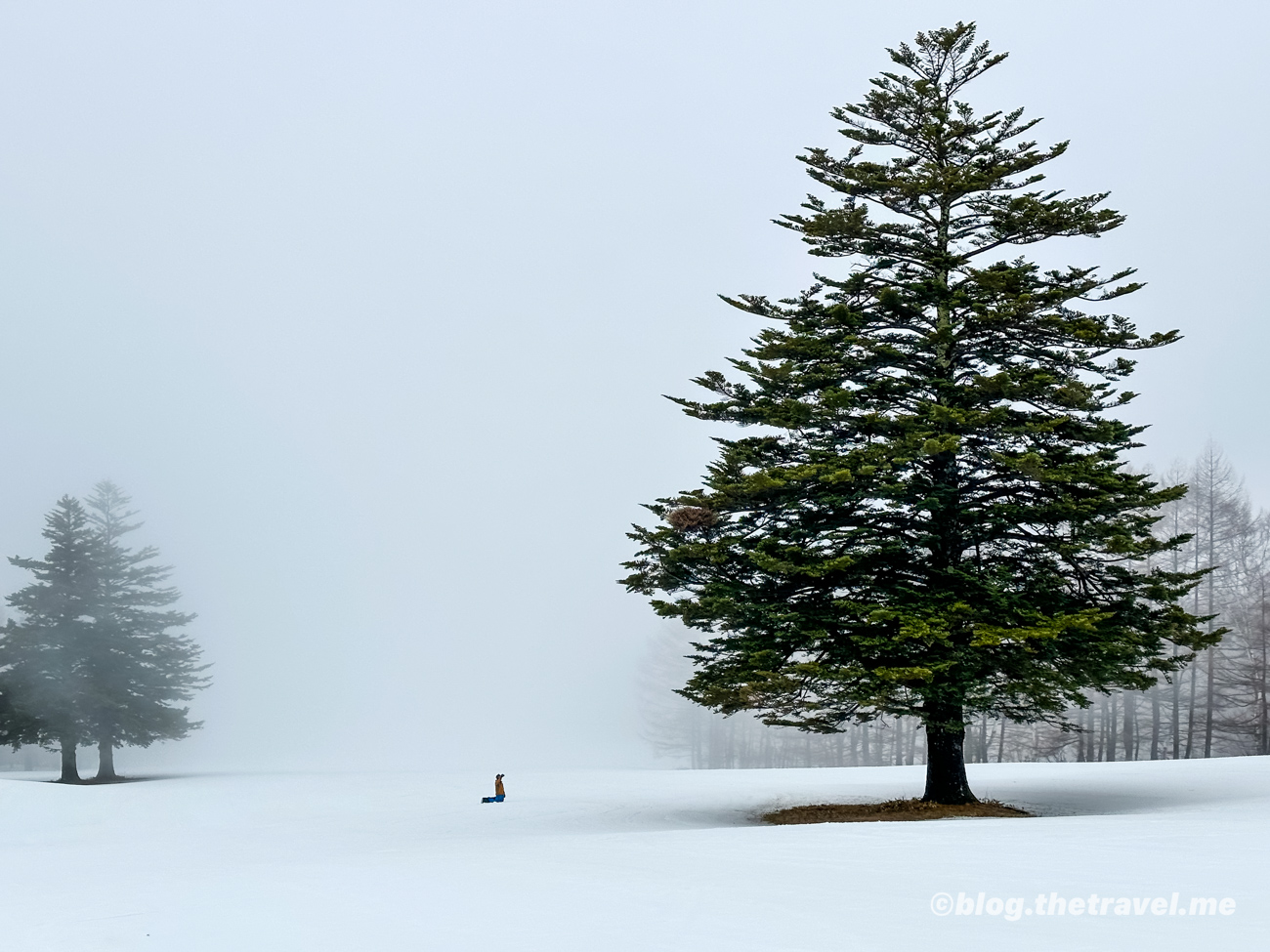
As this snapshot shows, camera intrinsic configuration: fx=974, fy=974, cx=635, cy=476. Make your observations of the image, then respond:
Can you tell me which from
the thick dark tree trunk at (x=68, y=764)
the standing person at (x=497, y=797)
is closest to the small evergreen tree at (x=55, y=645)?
the thick dark tree trunk at (x=68, y=764)

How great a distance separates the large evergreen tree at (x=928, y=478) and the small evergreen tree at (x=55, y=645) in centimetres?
2684

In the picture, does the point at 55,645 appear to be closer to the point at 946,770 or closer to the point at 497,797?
the point at 497,797

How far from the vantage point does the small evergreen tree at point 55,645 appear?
115 ft

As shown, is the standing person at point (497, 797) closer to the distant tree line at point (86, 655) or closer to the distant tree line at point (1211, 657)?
the distant tree line at point (1211, 657)

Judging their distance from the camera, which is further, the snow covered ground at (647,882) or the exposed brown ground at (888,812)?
the exposed brown ground at (888,812)

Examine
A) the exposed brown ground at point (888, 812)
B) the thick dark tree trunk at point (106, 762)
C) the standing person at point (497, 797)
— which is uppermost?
the exposed brown ground at point (888, 812)

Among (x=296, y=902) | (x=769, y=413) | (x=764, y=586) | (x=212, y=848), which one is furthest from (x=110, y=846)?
(x=769, y=413)

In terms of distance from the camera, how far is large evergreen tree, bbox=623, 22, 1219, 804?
17.2m

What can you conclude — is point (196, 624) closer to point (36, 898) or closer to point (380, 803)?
point (380, 803)

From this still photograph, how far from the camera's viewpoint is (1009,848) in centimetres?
1102

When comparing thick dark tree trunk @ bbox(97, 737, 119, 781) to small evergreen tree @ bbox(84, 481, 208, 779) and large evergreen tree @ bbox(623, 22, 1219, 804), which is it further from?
large evergreen tree @ bbox(623, 22, 1219, 804)

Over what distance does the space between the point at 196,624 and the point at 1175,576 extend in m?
130

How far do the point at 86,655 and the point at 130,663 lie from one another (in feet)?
4.97

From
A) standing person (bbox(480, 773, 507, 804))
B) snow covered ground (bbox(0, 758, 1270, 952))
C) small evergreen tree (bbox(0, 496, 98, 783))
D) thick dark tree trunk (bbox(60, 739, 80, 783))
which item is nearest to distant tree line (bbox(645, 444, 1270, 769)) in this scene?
standing person (bbox(480, 773, 507, 804))
